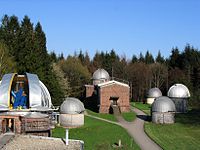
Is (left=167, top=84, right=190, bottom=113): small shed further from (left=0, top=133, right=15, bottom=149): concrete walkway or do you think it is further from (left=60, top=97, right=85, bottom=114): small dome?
(left=0, top=133, right=15, bottom=149): concrete walkway

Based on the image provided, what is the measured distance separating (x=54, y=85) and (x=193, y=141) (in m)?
25.8

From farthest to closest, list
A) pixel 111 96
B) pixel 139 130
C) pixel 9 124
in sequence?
1. pixel 111 96
2. pixel 139 130
3. pixel 9 124

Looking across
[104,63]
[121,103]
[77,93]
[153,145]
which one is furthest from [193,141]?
[104,63]

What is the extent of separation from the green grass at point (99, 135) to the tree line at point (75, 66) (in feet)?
42.0

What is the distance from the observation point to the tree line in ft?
178

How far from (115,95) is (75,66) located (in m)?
28.7

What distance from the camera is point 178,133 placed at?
39.9 meters

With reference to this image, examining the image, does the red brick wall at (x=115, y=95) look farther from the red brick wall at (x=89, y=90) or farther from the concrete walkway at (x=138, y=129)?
the red brick wall at (x=89, y=90)

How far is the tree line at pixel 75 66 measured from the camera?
54.3 m

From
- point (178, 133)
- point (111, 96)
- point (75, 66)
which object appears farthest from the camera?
point (75, 66)

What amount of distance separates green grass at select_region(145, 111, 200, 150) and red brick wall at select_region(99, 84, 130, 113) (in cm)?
994

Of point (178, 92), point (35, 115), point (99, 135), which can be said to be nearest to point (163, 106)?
point (99, 135)

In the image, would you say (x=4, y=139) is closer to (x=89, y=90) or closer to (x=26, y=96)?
(x=26, y=96)

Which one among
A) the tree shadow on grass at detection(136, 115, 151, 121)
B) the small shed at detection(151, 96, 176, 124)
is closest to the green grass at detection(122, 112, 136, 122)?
the tree shadow on grass at detection(136, 115, 151, 121)
